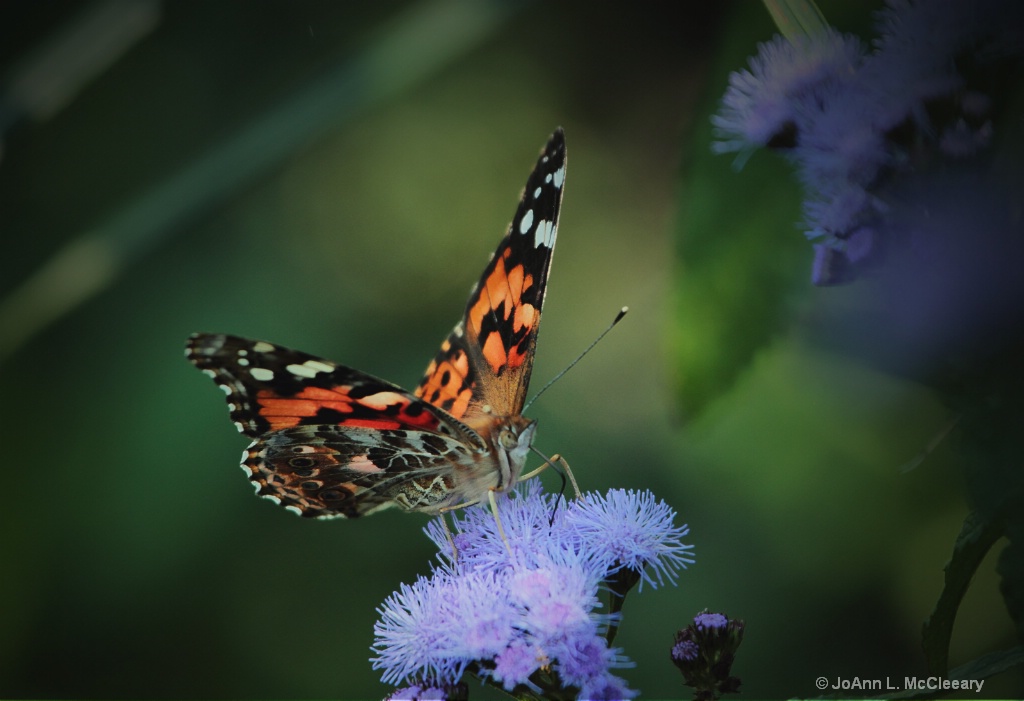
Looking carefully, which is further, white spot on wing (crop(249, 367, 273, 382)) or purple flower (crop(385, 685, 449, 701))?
white spot on wing (crop(249, 367, 273, 382))

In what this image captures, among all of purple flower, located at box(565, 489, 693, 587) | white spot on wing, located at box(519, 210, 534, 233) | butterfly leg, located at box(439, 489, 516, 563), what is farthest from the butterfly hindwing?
white spot on wing, located at box(519, 210, 534, 233)

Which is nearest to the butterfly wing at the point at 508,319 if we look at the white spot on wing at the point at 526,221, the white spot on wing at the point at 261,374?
the white spot on wing at the point at 526,221

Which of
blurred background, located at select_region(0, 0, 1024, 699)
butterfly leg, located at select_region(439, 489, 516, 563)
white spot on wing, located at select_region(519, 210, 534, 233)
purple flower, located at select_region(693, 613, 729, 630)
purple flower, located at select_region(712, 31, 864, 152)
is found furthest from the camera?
blurred background, located at select_region(0, 0, 1024, 699)

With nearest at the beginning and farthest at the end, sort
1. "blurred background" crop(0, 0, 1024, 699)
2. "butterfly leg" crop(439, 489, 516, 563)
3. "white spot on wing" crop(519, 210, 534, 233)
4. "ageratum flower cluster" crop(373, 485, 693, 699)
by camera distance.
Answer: "ageratum flower cluster" crop(373, 485, 693, 699), "butterfly leg" crop(439, 489, 516, 563), "white spot on wing" crop(519, 210, 534, 233), "blurred background" crop(0, 0, 1024, 699)

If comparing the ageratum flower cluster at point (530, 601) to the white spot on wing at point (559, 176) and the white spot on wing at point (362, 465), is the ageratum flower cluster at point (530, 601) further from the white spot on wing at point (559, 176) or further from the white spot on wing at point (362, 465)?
the white spot on wing at point (559, 176)

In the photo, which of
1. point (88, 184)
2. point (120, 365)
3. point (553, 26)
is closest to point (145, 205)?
point (88, 184)

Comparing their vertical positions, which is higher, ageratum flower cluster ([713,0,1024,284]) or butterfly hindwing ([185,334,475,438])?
ageratum flower cluster ([713,0,1024,284])

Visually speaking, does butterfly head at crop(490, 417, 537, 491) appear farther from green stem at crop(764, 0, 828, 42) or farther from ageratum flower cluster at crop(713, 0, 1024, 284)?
green stem at crop(764, 0, 828, 42)
